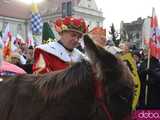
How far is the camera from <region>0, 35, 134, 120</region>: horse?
1.94m

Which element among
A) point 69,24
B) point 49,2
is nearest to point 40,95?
point 69,24

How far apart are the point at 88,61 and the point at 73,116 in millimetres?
254

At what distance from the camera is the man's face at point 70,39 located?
13.6ft

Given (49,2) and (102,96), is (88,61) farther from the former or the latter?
(49,2)

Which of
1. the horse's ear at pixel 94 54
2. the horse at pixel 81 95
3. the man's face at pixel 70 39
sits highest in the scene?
the man's face at pixel 70 39

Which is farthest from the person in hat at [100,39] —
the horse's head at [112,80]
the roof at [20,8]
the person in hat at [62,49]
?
the roof at [20,8]

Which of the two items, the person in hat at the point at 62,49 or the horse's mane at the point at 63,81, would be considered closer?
the horse's mane at the point at 63,81

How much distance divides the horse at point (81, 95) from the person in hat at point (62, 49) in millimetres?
2116

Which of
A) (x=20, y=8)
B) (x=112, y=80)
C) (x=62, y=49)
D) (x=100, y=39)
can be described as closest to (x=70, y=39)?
(x=62, y=49)

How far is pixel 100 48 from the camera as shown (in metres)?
1.96

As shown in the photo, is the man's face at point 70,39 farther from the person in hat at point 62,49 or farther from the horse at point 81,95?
the horse at point 81,95

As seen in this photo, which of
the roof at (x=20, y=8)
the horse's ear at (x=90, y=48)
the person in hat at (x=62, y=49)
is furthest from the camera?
the roof at (x=20, y=8)

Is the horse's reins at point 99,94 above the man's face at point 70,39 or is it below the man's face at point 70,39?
below

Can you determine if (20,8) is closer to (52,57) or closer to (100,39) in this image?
(52,57)
